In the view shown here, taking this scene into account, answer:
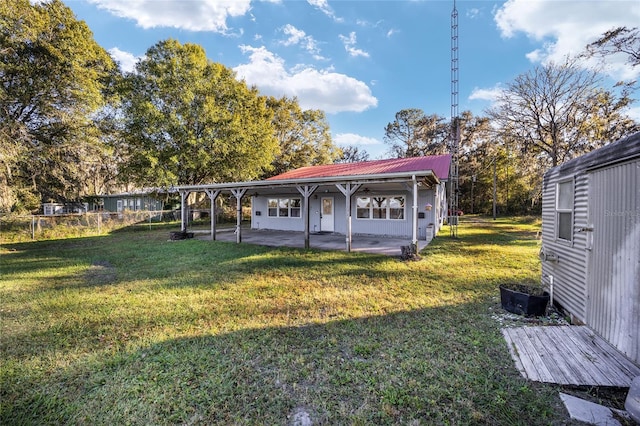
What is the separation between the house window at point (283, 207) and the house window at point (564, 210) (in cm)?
1093

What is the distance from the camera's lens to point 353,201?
13.0 m

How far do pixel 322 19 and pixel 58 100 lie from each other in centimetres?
1186

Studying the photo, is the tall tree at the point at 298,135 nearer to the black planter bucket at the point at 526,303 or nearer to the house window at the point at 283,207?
the house window at the point at 283,207

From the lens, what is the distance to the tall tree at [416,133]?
3059 centimetres

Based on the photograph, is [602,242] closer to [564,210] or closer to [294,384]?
[564,210]

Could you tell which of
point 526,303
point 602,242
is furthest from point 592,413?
point 526,303

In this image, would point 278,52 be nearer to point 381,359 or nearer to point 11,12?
point 11,12

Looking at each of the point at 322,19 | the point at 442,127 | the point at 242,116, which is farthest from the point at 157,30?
the point at 442,127

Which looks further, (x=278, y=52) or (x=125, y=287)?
(x=278, y=52)

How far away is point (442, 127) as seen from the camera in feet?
100.0

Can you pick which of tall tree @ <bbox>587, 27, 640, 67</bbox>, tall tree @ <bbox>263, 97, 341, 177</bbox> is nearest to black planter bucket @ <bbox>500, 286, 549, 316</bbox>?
tall tree @ <bbox>587, 27, 640, 67</bbox>

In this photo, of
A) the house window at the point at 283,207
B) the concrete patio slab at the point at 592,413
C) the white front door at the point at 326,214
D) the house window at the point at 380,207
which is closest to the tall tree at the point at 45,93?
the house window at the point at 283,207

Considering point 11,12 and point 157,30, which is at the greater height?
point 157,30

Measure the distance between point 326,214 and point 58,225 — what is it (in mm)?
12980
